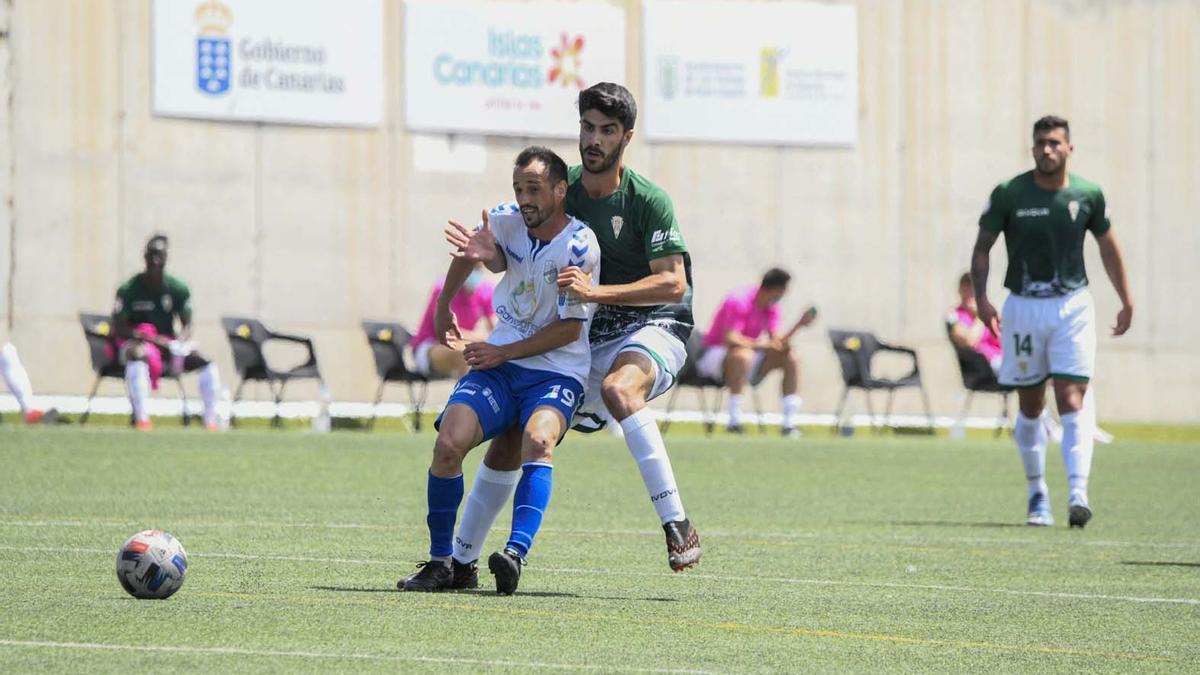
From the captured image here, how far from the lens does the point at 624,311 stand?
26.5ft

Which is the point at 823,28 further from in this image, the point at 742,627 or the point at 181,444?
the point at 742,627

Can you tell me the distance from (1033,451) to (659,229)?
16.1 feet

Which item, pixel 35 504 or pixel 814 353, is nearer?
pixel 35 504

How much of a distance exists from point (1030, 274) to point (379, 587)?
17.9ft

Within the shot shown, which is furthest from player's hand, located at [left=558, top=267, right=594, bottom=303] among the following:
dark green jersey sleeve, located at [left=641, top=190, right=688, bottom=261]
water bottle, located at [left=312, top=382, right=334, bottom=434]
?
water bottle, located at [left=312, top=382, right=334, bottom=434]

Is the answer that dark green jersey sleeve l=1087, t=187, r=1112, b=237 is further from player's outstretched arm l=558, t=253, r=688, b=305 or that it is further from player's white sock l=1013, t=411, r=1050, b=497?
player's outstretched arm l=558, t=253, r=688, b=305

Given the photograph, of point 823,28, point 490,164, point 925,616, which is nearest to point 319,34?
point 490,164

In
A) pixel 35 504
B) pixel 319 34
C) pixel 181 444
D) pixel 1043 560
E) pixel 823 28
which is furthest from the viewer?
pixel 823 28

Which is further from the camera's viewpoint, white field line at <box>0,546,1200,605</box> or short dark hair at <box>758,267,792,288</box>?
short dark hair at <box>758,267,792,288</box>

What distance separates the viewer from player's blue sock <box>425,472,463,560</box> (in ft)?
24.6

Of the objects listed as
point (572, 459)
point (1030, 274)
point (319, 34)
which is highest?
point (319, 34)

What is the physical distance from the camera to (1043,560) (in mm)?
9469

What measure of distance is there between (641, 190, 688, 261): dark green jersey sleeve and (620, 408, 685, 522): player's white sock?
61 cm

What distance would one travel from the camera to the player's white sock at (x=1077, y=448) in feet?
38.0
